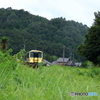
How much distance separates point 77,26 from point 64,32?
1269cm

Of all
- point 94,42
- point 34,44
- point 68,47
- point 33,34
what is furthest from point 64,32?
point 94,42

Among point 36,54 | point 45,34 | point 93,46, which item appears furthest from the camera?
point 45,34

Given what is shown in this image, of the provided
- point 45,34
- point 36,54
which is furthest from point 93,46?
point 45,34

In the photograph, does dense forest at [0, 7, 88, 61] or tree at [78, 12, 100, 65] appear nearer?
tree at [78, 12, 100, 65]

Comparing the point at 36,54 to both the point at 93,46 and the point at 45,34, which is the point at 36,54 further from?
the point at 45,34

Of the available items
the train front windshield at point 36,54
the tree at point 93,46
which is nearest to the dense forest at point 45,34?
the tree at point 93,46

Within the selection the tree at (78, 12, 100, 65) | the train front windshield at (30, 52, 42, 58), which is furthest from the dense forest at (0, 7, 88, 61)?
the train front windshield at (30, 52, 42, 58)

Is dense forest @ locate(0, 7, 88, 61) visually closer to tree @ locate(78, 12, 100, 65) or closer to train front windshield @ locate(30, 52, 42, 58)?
tree @ locate(78, 12, 100, 65)

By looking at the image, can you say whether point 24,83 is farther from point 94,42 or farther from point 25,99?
point 94,42

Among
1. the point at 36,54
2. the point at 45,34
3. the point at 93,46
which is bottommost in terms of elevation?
the point at 36,54

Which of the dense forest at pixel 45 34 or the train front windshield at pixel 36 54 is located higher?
the dense forest at pixel 45 34

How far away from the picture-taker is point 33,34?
64750 millimetres

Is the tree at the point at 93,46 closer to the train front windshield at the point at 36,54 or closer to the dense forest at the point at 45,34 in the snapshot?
the train front windshield at the point at 36,54

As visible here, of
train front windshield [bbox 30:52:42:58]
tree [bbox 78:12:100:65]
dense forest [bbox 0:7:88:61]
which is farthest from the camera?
dense forest [bbox 0:7:88:61]
